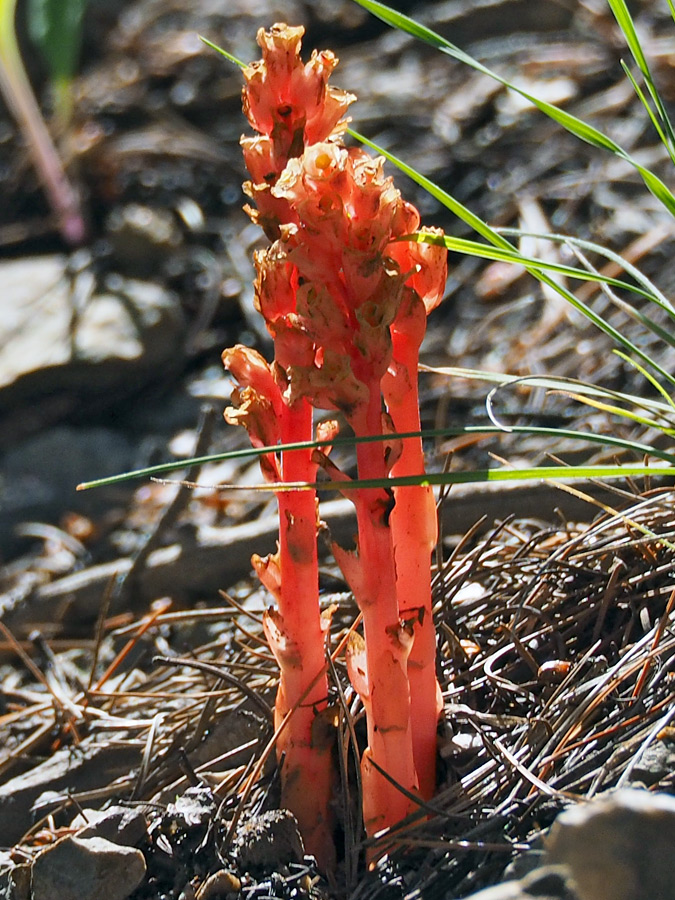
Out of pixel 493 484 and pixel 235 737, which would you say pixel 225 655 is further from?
pixel 493 484

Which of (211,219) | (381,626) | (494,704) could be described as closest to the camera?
(381,626)

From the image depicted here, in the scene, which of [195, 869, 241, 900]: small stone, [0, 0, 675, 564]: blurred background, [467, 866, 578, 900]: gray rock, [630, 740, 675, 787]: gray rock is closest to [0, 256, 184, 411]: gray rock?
[0, 0, 675, 564]: blurred background

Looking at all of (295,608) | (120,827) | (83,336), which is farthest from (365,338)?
(83,336)

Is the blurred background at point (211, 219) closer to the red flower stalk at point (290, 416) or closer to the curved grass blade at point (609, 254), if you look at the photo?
the curved grass blade at point (609, 254)

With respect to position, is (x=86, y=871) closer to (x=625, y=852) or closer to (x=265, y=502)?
(x=625, y=852)

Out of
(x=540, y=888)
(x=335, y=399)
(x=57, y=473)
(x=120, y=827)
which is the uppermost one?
(x=57, y=473)

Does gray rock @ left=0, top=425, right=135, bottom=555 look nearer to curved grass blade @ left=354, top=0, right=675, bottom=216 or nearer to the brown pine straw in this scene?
the brown pine straw
